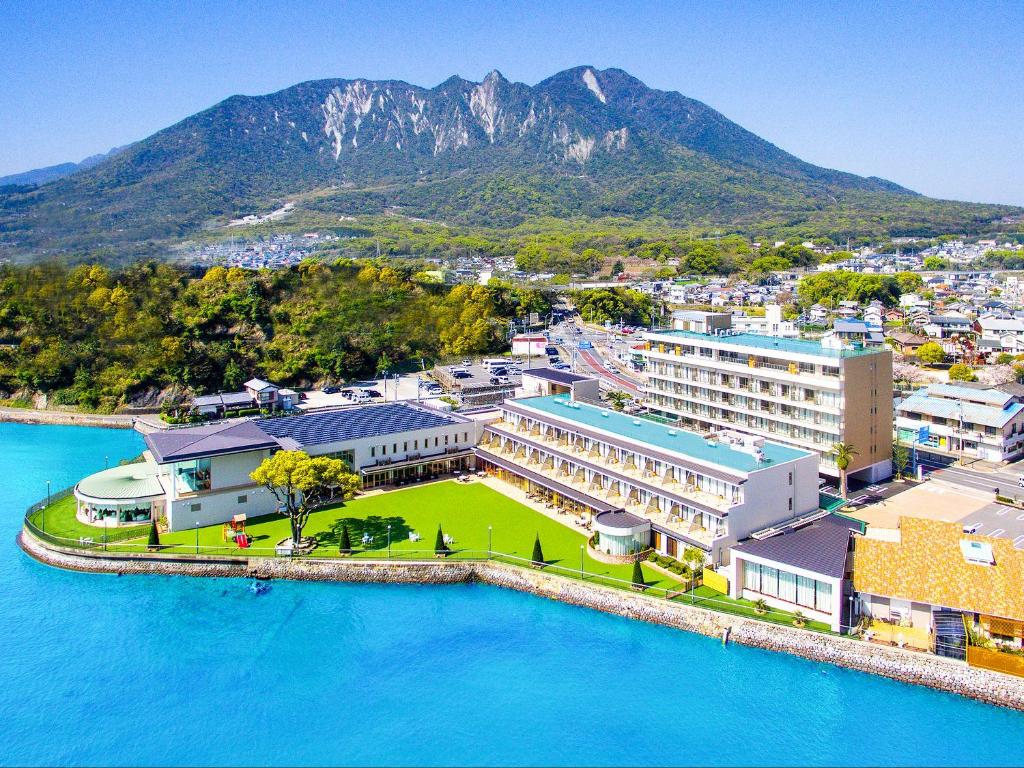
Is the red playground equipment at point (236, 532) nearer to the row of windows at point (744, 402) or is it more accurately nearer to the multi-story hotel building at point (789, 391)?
the multi-story hotel building at point (789, 391)

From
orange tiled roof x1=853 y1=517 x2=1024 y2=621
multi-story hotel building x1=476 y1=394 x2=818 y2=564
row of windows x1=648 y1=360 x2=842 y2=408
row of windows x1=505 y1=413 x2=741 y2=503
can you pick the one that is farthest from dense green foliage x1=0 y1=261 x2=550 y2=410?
orange tiled roof x1=853 y1=517 x2=1024 y2=621

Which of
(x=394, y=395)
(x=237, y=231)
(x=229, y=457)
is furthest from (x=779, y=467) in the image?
(x=237, y=231)

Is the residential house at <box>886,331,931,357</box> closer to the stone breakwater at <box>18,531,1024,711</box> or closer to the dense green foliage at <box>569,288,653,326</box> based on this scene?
the dense green foliage at <box>569,288,653,326</box>

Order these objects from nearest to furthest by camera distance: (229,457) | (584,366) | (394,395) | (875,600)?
1. (875,600)
2. (229,457)
3. (394,395)
4. (584,366)

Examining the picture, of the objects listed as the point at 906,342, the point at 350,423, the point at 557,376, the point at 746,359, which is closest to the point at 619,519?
the point at 746,359

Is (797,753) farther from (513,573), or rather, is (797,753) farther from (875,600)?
(513,573)

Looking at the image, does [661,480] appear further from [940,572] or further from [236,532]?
[236,532]

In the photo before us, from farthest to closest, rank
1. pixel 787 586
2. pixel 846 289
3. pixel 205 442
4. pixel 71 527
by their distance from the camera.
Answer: pixel 846 289, pixel 205 442, pixel 71 527, pixel 787 586
